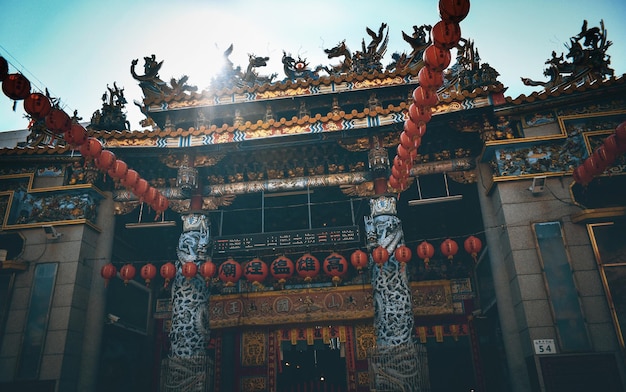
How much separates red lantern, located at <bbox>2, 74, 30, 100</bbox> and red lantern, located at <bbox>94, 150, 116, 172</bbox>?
218 cm

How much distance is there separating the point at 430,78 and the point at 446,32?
3.15 feet

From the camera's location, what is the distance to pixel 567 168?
29.2 feet

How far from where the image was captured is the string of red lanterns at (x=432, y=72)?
5.06 m

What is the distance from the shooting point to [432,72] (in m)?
6.15

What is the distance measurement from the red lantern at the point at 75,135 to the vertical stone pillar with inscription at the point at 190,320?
11.5ft

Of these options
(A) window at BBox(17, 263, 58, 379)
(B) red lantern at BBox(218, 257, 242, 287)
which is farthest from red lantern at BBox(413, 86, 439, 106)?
(A) window at BBox(17, 263, 58, 379)

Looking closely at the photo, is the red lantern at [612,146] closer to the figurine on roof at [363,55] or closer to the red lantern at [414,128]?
the red lantern at [414,128]

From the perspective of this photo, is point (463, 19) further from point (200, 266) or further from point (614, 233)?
point (200, 266)

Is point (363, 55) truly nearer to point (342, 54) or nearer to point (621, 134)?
point (342, 54)

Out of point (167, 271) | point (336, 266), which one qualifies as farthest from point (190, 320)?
point (336, 266)

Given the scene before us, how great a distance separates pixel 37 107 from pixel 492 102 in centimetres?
880

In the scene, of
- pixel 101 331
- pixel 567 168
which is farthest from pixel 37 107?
pixel 567 168

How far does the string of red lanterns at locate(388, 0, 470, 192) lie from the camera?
506cm

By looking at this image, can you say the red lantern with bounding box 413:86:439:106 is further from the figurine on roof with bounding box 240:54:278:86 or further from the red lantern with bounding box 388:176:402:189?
the figurine on roof with bounding box 240:54:278:86
